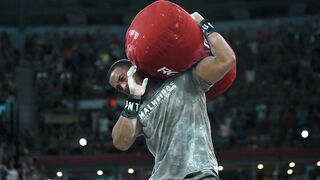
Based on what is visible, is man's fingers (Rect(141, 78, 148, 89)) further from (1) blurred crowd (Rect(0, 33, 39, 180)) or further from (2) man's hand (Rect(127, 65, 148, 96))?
(1) blurred crowd (Rect(0, 33, 39, 180))

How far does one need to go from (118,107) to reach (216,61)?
45.3 ft

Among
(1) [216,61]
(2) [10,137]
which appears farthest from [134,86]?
(2) [10,137]

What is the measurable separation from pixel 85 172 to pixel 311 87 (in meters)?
5.21

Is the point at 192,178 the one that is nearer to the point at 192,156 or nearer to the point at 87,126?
the point at 192,156

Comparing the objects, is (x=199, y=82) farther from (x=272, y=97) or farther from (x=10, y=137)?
(x=272, y=97)

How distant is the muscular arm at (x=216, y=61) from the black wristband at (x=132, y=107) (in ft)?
1.00

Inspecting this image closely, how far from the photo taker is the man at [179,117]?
3584 mm

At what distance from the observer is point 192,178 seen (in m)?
3.58

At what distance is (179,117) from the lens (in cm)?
362

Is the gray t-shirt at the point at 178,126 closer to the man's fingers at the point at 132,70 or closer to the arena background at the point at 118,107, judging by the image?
the man's fingers at the point at 132,70

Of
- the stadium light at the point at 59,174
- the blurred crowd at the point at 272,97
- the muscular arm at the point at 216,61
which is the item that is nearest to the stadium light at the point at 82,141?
the stadium light at the point at 59,174

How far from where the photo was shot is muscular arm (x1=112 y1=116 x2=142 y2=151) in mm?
3645

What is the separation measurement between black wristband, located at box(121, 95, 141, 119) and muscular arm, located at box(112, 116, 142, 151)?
2 cm

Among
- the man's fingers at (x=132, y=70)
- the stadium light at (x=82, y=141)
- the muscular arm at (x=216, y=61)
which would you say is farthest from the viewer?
the stadium light at (x=82, y=141)
